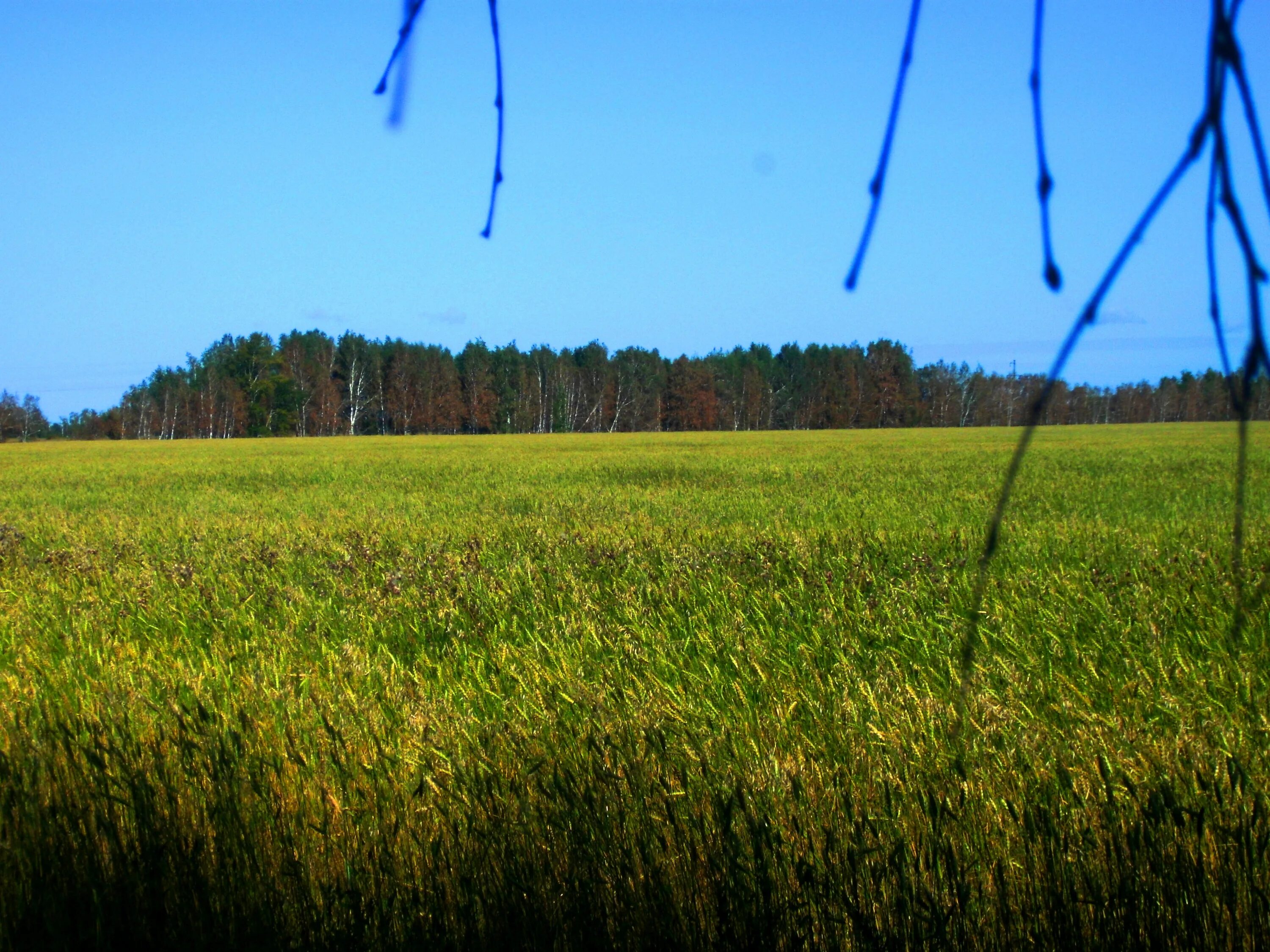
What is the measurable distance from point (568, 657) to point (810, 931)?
8.42 ft

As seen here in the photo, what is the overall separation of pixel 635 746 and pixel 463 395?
69.2 metres

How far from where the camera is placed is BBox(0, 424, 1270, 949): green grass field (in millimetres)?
2098

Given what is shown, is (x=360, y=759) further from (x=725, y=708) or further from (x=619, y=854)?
(x=725, y=708)

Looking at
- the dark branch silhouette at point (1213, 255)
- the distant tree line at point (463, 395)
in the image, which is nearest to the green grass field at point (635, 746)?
the dark branch silhouette at point (1213, 255)

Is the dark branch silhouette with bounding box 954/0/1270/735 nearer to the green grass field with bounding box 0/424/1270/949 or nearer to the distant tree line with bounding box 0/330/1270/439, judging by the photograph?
the green grass field with bounding box 0/424/1270/949

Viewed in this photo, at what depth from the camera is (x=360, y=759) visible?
9.83ft

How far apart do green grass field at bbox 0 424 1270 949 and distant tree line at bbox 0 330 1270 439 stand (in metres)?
Answer: 54.4

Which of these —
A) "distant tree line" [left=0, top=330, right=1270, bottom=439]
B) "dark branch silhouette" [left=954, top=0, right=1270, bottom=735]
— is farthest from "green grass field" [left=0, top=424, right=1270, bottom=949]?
"distant tree line" [left=0, top=330, right=1270, bottom=439]

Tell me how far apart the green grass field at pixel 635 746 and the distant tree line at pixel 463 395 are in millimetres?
54446

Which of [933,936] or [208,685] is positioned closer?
[933,936]

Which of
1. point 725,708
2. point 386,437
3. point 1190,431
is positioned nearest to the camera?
point 725,708

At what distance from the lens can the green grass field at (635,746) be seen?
2098mm

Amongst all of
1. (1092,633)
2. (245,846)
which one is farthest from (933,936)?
(1092,633)

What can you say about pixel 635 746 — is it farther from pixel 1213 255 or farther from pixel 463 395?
pixel 463 395
